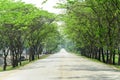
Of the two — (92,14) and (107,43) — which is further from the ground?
(92,14)

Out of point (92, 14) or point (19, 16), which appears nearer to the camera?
point (19, 16)

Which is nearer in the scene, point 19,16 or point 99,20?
point 19,16

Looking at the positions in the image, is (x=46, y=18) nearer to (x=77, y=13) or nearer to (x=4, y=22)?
(x=77, y=13)

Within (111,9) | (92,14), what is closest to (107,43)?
(92,14)

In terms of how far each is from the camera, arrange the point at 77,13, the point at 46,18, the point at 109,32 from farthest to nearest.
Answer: the point at 46,18, the point at 77,13, the point at 109,32

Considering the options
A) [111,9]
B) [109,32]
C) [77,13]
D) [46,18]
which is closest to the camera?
[111,9]

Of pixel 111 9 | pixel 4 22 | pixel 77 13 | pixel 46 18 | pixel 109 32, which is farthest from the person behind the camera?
pixel 46 18

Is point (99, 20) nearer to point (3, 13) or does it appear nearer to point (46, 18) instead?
point (3, 13)

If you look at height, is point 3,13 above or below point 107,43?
above

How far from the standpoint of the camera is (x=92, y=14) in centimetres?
5366

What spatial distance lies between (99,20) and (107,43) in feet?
11.6

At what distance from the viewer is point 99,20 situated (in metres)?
50.9

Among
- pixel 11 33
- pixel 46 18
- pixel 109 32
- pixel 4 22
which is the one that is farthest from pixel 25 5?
pixel 46 18

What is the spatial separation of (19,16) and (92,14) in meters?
12.2
